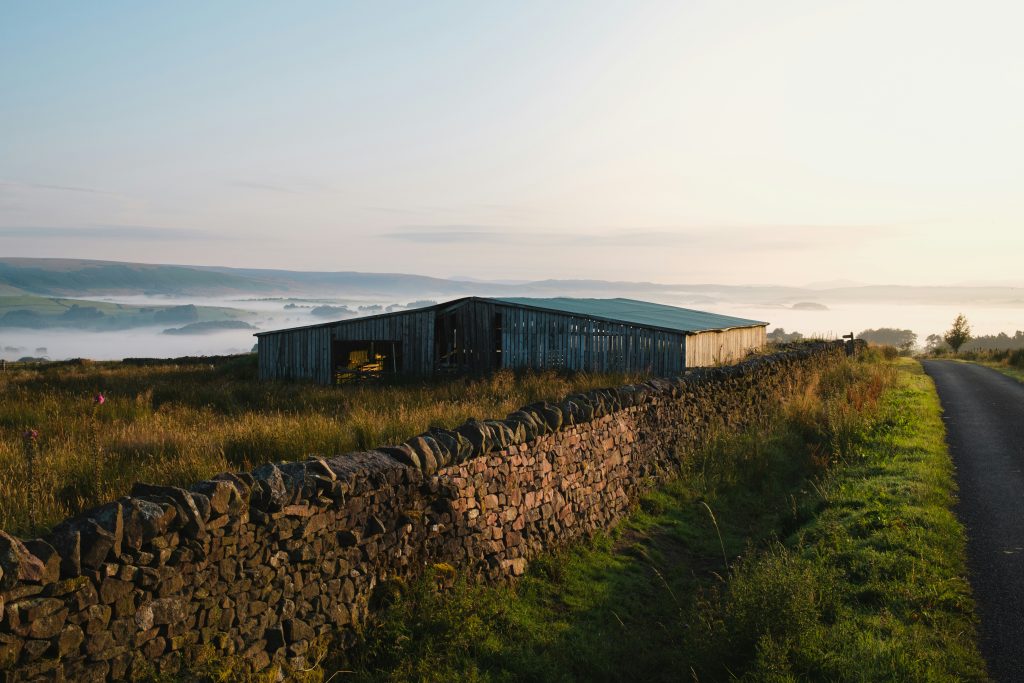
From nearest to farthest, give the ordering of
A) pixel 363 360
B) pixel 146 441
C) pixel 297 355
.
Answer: pixel 146 441
pixel 297 355
pixel 363 360

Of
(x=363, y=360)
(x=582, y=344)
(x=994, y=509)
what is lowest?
(x=363, y=360)

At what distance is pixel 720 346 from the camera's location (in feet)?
96.0

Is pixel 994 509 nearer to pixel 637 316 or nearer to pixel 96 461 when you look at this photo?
pixel 96 461

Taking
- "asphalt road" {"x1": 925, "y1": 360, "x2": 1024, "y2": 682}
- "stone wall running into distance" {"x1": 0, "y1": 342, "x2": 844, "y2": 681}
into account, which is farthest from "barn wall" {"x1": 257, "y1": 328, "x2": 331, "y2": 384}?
"asphalt road" {"x1": 925, "y1": 360, "x2": 1024, "y2": 682}

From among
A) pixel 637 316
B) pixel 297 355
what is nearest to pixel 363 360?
pixel 297 355

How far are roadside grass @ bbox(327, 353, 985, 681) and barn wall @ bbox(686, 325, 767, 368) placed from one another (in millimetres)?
12689

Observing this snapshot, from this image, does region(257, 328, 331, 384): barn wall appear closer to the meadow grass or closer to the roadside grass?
the meadow grass

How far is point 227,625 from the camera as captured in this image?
17.4ft

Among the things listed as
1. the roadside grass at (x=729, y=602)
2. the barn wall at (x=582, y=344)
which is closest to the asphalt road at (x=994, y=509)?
the roadside grass at (x=729, y=602)

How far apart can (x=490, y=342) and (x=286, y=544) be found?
828 inches

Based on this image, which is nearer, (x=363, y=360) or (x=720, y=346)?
(x=720, y=346)

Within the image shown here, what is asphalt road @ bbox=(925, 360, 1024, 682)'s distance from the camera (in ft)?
21.2

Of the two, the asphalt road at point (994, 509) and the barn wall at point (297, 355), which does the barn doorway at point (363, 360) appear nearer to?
the barn wall at point (297, 355)

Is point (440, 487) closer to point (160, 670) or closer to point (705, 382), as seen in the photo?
point (160, 670)
